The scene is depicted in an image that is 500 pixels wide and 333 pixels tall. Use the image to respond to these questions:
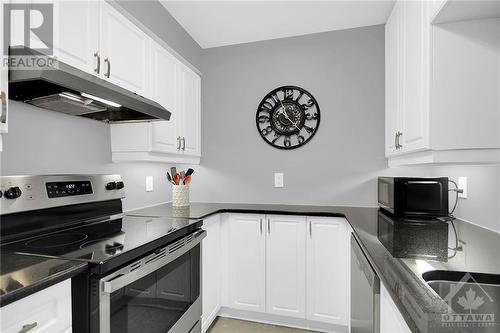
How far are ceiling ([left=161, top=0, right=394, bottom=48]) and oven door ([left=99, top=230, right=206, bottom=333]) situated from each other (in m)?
1.74

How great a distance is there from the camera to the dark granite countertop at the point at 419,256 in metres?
0.64

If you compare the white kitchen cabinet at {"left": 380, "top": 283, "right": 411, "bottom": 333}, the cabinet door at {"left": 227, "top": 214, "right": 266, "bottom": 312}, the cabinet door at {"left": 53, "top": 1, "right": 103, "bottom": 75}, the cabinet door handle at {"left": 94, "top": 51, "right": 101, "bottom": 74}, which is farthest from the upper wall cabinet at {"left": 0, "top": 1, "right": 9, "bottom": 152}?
the cabinet door at {"left": 227, "top": 214, "right": 266, "bottom": 312}

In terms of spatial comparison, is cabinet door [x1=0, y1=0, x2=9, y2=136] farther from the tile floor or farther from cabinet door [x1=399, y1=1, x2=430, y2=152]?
the tile floor

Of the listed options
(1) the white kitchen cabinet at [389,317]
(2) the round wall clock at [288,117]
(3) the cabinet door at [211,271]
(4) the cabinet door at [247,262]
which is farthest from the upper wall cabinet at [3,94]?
(2) the round wall clock at [288,117]

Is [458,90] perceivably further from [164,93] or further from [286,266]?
[164,93]

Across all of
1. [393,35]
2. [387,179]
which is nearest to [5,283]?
[387,179]

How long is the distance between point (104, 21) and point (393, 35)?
195 centimetres

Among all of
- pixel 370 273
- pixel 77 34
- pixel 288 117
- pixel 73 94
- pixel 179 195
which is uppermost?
pixel 77 34

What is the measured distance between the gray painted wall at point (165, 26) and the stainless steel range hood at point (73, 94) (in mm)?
761

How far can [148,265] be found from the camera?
1164 mm

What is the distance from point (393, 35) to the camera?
2.00 m

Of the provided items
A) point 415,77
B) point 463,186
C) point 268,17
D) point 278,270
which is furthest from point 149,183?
point 463,186

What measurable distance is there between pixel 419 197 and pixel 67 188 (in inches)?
84.8

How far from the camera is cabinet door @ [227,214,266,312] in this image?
217cm
